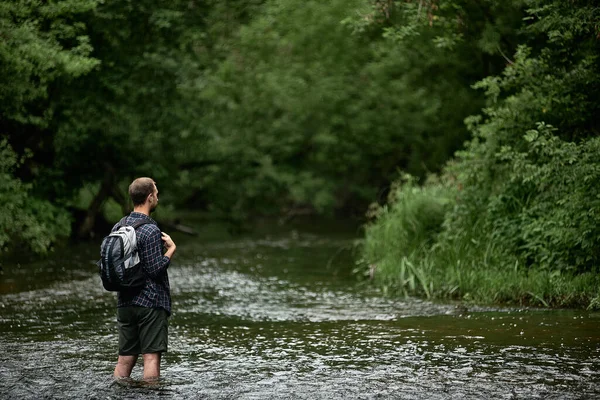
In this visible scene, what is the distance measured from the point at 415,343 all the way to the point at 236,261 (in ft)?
37.8

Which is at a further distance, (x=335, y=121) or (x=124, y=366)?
(x=335, y=121)

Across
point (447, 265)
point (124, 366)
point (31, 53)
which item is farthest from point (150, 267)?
point (31, 53)

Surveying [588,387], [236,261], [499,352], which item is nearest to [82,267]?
[236,261]

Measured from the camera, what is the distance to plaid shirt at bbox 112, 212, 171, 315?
23.4 feet

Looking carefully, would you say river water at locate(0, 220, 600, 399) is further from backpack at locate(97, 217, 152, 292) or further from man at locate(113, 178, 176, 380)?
backpack at locate(97, 217, 152, 292)

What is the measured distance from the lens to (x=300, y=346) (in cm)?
945

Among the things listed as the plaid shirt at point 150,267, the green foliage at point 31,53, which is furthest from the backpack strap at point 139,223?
the green foliage at point 31,53

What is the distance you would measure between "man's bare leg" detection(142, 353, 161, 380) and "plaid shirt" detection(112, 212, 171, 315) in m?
0.42

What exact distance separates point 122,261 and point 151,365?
95cm

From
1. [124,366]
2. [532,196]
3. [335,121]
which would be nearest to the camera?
[124,366]

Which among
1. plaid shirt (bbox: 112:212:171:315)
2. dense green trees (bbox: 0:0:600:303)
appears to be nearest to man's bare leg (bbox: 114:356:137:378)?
plaid shirt (bbox: 112:212:171:315)

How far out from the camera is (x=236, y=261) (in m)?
20.6

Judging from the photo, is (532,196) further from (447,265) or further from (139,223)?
(139,223)

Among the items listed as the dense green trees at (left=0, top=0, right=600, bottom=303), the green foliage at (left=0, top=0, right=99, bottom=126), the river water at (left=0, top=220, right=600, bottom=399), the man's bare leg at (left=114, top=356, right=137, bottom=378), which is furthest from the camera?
the green foliage at (left=0, top=0, right=99, bottom=126)
